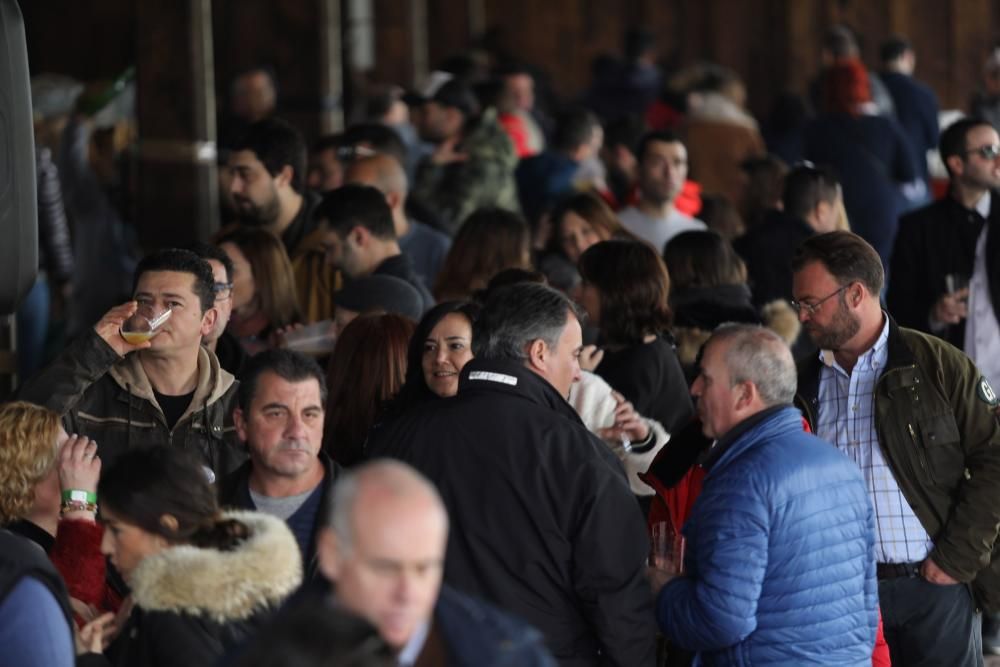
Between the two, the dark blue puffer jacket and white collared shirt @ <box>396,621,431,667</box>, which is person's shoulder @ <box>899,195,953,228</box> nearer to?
the dark blue puffer jacket

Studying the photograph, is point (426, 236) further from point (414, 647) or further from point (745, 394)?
point (414, 647)

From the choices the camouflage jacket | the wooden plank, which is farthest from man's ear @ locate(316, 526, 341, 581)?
the wooden plank

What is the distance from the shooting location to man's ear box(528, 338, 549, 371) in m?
4.42

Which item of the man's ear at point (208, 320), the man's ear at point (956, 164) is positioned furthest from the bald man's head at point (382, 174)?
the man's ear at point (208, 320)

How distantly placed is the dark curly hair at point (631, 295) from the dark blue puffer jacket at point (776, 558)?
1580mm

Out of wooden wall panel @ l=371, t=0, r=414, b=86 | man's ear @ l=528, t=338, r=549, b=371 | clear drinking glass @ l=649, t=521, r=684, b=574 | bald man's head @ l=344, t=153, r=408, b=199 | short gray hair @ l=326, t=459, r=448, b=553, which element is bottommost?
clear drinking glass @ l=649, t=521, r=684, b=574

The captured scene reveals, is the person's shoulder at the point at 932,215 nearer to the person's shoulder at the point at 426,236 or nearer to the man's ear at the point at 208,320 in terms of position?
the person's shoulder at the point at 426,236

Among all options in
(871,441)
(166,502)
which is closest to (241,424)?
(166,502)

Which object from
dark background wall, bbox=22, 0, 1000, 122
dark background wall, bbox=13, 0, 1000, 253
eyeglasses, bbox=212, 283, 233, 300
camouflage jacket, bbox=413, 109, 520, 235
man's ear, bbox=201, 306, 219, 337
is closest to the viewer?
man's ear, bbox=201, 306, 219, 337

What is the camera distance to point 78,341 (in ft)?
16.8

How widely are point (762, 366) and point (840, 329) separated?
82 centimetres

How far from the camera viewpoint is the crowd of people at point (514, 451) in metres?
3.58

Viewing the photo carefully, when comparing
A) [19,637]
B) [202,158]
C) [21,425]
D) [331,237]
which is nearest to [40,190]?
[202,158]

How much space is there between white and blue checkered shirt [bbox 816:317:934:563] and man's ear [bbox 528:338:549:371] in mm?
1098
